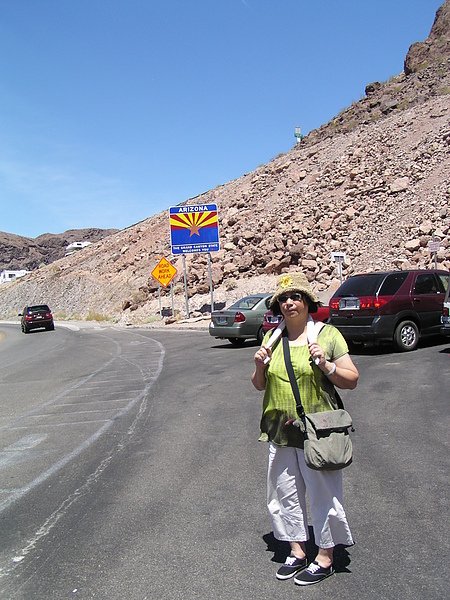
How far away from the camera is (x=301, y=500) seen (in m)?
4.01

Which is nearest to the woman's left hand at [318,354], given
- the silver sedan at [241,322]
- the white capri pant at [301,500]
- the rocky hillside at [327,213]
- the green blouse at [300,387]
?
the green blouse at [300,387]

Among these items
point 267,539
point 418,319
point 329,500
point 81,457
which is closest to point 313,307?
point 329,500

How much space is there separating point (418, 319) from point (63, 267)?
2353 inches

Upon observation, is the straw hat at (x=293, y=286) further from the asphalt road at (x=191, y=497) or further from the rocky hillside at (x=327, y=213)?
the rocky hillside at (x=327, y=213)

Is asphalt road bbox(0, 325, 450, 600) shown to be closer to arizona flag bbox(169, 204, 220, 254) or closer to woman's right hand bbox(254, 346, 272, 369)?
woman's right hand bbox(254, 346, 272, 369)

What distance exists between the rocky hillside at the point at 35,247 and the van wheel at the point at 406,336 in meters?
169

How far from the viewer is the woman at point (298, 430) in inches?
152

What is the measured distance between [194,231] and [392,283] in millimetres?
20306

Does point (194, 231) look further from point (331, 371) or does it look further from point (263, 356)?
point (331, 371)

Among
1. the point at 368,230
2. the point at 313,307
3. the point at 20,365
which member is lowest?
the point at 20,365

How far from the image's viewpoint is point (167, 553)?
14.2 ft

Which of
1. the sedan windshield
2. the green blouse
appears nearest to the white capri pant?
the green blouse

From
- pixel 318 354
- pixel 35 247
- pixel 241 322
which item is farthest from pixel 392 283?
pixel 35 247

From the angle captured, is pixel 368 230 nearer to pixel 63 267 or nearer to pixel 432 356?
pixel 432 356
